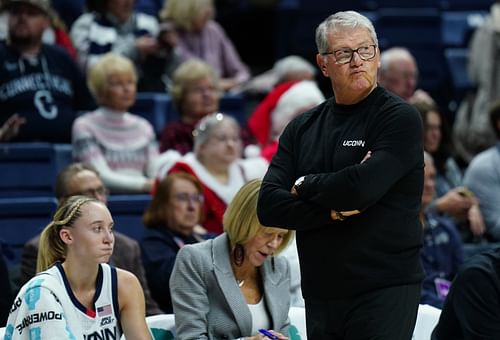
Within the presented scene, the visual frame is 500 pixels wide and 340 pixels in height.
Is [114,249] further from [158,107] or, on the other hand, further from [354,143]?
[158,107]

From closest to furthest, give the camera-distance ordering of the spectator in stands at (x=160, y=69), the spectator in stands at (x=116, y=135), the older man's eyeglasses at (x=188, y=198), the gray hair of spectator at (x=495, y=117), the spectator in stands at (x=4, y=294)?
the spectator in stands at (x=4, y=294) → the older man's eyeglasses at (x=188, y=198) → the spectator in stands at (x=116, y=135) → the gray hair of spectator at (x=495, y=117) → the spectator in stands at (x=160, y=69)

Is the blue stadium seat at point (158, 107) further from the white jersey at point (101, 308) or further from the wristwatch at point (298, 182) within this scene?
the wristwatch at point (298, 182)

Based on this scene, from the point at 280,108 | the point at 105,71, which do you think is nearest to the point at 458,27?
the point at 280,108

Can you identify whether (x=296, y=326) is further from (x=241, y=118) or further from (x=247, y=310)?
(x=241, y=118)

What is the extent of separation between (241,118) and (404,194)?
176 inches

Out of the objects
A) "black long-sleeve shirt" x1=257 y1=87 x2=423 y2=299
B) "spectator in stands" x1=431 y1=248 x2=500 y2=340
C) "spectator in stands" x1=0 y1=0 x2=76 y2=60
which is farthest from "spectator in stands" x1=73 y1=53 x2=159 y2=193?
"black long-sleeve shirt" x1=257 y1=87 x2=423 y2=299

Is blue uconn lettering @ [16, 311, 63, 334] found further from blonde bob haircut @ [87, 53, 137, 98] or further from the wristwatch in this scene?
blonde bob haircut @ [87, 53, 137, 98]

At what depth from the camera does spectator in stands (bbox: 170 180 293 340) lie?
172 inches

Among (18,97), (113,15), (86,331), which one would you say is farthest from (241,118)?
(86,331)

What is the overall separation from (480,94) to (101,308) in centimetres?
486

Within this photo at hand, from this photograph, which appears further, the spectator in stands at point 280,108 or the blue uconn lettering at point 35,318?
the spectator in stands at point 280,108

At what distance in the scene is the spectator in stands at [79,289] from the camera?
3.99 metres

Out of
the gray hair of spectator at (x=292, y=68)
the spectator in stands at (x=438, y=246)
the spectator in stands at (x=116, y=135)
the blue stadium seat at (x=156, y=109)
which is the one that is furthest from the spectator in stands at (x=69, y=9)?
the spectator in stands at (x=438, y=246)

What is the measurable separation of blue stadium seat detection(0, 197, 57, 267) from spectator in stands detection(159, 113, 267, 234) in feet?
2.27
